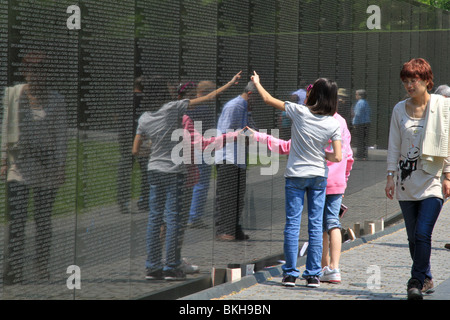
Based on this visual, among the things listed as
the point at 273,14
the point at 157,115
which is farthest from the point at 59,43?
the point at 273,14

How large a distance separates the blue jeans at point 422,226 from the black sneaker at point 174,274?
195 cm

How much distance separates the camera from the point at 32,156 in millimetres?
5199

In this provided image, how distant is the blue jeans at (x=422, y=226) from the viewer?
22.1ft

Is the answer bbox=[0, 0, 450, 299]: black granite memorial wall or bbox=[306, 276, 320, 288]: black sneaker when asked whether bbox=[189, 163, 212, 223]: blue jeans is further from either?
bbox=[306, 276, 320, 288]: black sneaker

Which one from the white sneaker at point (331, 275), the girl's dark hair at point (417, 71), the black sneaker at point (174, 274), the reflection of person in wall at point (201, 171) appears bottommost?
the white sneaker at point (331, 275)

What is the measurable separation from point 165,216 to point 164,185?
25 centimetres

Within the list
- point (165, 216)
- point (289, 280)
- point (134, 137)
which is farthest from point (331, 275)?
point (134, 137)

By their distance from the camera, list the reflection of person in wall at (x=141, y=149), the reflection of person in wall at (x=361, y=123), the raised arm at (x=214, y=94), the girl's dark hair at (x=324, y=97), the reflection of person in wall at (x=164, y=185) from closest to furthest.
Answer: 1. the reflection of person in wall at (x=141, y=149)
2. the reflection of person in wall at (x=164, y=185)
3. the raised arm at (x=214, y=94)
4. the girl's dark hair at (x=324, y=97)
5. the reflection of person in wall at (x=361, y=123)

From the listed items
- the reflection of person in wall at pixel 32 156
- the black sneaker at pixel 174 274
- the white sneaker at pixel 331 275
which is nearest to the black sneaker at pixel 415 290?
the white sneaker at pixel 331 275

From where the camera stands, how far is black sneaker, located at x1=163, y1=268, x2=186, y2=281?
6771 millimetres

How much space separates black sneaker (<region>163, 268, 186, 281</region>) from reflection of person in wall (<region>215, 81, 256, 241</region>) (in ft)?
2.40

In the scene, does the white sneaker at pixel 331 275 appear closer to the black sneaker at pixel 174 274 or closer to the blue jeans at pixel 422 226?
the blue jeans at pixel 422 226

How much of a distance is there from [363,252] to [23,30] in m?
6.03
